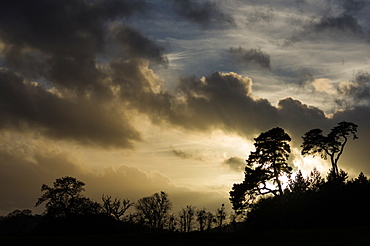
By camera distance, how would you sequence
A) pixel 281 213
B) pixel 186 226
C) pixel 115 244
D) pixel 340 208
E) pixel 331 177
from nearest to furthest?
pixel 115 244 < pixel 340 208 < pixel 281 213 < pixel 331 177 < pixel 186 226

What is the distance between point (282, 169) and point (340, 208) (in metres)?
12.1

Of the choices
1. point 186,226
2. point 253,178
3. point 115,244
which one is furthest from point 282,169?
A: point 186,226

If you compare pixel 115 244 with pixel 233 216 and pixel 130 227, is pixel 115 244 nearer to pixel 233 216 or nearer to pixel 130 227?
pixel 130 227

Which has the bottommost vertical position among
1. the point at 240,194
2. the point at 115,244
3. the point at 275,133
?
the point at 115,244

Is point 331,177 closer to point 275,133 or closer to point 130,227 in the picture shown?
point 275,133

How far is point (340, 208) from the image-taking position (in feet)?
194

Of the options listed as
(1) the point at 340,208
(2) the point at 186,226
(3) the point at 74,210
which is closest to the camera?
(1) the point at 340,208

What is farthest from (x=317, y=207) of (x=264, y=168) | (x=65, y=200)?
(x=65, y=200)

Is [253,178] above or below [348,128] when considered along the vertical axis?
below

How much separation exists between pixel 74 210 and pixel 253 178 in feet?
135

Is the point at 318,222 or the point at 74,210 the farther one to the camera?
the point at 74,210

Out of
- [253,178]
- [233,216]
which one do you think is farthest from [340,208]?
[233,216]

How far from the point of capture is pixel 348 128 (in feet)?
244

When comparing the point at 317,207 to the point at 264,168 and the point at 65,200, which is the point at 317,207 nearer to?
the point at 264,168
